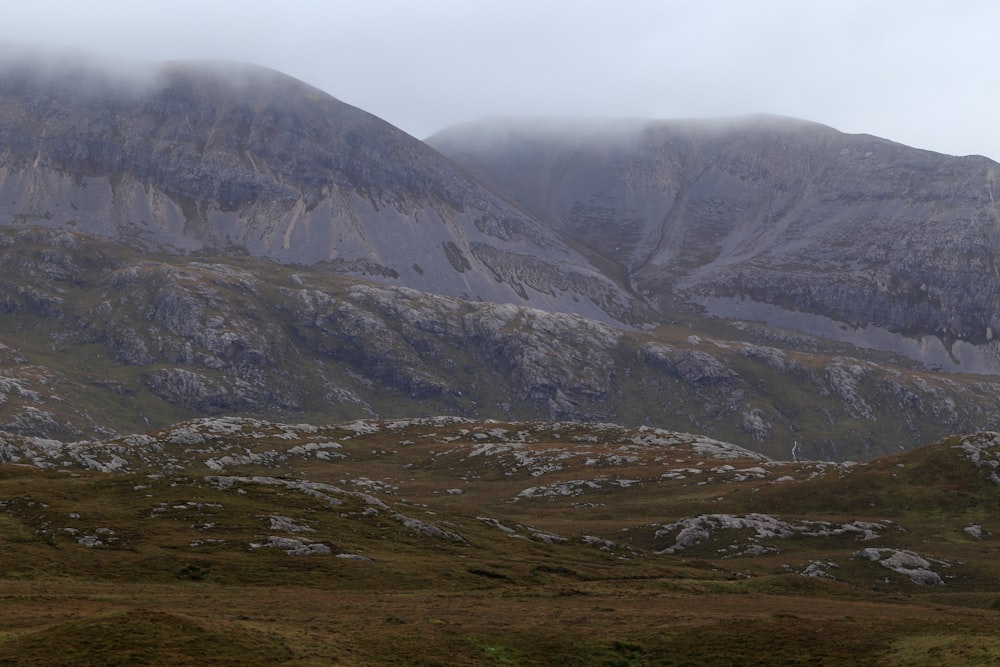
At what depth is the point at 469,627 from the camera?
7312 cm

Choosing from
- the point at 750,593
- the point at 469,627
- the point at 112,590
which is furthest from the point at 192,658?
the point at 750,593

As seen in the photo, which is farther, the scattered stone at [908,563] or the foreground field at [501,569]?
the scattered stone at [908,563]

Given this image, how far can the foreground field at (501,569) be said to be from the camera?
65.6 meters

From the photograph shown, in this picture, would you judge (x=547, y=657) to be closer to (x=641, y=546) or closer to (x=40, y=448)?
(x=641, y=546)

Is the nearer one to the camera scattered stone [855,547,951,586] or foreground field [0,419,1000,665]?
foreground field [0,419,1000,665]

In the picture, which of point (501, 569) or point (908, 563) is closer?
point (501, 569)

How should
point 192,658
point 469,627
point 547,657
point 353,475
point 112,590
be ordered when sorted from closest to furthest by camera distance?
1. point 192,658
2. point 547,657
3. point 469,627
4. point 112,590
5. point 353,475

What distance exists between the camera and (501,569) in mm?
103000

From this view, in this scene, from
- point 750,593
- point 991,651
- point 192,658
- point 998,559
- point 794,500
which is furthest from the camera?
point 794,500

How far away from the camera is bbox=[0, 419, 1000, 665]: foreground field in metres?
65.6

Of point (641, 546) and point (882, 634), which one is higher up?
point (882, 634)

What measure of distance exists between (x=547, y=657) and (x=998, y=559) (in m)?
87.4

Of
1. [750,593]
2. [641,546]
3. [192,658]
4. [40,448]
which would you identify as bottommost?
[40,448]

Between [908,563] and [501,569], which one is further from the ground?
[908,563]
